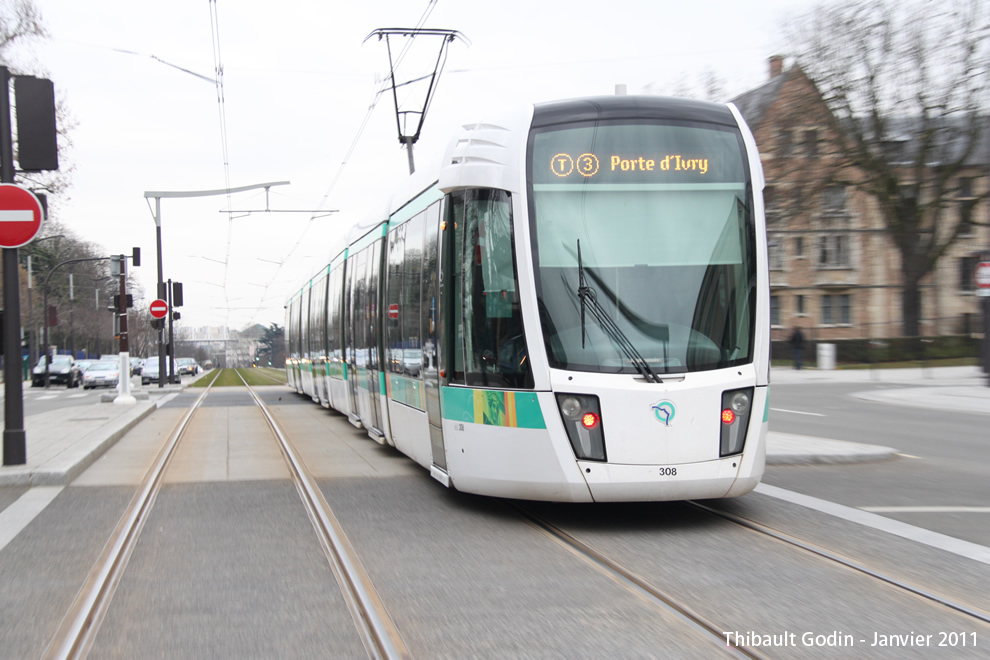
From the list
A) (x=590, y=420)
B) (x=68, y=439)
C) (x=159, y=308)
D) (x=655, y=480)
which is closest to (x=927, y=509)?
(x=655, y=480)

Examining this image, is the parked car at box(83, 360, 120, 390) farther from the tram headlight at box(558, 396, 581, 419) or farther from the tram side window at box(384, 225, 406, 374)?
the tram headlight at box(558, 396, 581, 419)

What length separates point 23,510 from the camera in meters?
8.11

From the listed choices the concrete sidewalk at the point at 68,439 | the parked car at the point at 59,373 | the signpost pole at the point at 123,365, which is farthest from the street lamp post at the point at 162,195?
the parked car at the point at 59,373

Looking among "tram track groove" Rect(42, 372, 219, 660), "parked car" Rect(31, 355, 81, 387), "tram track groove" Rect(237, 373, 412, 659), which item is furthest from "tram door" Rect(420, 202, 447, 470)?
"parked car" Rect(31, 355, 81, 387)

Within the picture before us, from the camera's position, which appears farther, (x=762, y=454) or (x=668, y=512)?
(x=668, y=512)

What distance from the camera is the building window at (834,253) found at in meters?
60.2

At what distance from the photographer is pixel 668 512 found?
776 cm

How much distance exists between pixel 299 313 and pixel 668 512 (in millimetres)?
18725

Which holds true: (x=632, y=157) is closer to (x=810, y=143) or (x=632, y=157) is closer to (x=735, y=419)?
(x=735, y=419)

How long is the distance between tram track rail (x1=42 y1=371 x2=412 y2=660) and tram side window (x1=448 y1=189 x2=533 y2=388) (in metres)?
1.59

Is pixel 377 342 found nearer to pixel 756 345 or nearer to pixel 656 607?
pixel 756 345

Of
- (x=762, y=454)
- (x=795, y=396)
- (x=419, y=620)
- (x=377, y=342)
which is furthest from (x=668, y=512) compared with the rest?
(x=795, y=396)

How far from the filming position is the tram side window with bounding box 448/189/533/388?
707cm

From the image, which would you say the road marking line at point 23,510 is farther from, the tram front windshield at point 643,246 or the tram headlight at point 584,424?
the tram front windshield at point 643,246
